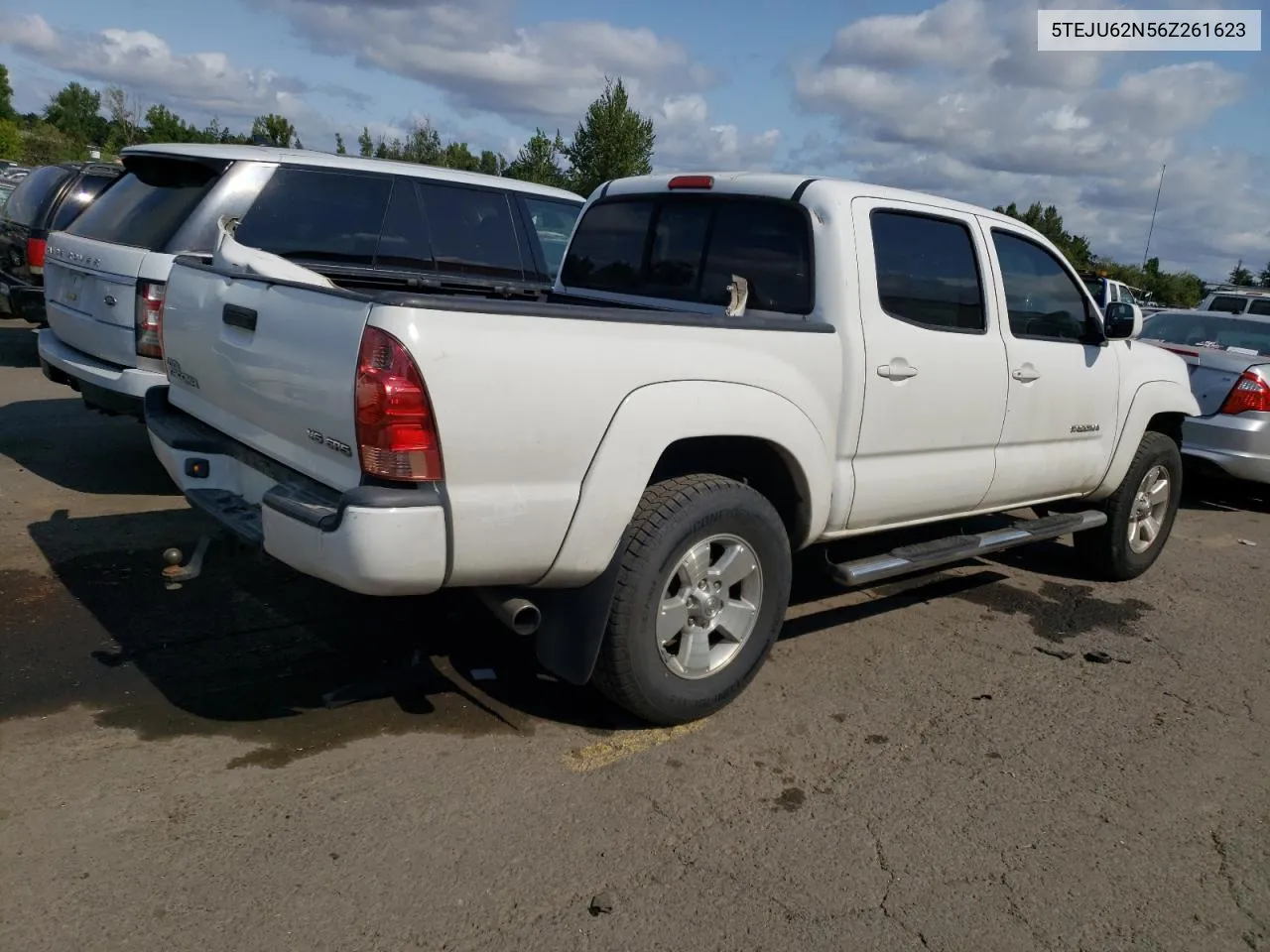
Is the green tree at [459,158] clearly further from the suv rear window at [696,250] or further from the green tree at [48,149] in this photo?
the suv rear window at [696,250]

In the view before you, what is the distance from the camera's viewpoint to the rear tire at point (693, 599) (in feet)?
11.6

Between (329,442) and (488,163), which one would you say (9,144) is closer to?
(488,163)

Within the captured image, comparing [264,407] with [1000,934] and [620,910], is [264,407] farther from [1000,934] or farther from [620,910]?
[1000,934]

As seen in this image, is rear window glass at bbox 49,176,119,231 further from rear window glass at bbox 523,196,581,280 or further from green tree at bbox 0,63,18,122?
green tree at bbox 0,63,18,122

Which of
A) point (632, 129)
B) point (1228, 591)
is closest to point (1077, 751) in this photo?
point (1228, 591)

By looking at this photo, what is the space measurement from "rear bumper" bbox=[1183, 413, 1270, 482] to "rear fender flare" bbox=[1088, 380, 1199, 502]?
2377mm

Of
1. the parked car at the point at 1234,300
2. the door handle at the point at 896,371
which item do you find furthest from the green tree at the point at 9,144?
the door handle at the point at 896,371

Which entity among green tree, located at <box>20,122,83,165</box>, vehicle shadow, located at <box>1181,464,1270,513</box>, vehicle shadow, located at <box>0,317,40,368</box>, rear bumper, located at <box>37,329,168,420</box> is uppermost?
green tree, located at <box>20,122,83,165</box>

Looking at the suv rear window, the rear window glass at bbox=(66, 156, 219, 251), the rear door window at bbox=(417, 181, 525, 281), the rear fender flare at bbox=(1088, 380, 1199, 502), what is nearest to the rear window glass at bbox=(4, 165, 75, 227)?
the rear window glass at bbox=(66, 156, 219, 251)

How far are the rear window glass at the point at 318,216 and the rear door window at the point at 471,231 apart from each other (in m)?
0.35

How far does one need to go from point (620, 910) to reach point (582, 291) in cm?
325

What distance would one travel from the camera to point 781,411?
152 inches

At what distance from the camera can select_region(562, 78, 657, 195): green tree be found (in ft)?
84.6

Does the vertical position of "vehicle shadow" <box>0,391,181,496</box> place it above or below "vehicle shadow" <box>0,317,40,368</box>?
below
